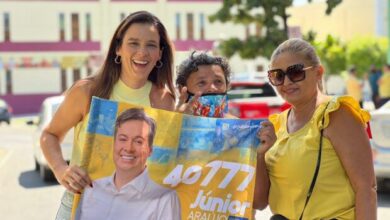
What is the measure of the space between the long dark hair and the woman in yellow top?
0.54 m

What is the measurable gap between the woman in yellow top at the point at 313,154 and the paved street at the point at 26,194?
5.43 m

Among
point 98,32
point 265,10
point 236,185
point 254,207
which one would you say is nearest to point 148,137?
point 236,185

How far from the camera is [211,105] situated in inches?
127

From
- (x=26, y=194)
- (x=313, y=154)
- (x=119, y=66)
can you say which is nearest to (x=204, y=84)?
(x=119, y=66)

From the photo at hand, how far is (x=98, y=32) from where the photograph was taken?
51031 mm

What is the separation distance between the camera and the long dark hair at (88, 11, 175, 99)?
306cm

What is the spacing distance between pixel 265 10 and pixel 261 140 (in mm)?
20496

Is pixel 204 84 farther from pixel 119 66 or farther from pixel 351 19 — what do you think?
pixel 351 19

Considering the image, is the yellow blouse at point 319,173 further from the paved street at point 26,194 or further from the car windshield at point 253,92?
the car windshield at point 253,92

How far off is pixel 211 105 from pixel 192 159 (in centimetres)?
54

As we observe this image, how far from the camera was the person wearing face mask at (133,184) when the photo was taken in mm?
2664

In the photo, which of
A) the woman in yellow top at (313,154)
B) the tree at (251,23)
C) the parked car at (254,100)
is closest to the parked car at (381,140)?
the parked car at (254,100)

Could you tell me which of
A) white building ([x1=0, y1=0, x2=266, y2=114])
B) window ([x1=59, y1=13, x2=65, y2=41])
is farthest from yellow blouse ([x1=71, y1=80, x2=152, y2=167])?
window ([x1=59, y1=13, x2=65, y2=41])

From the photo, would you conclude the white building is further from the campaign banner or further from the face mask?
the campaign banner
